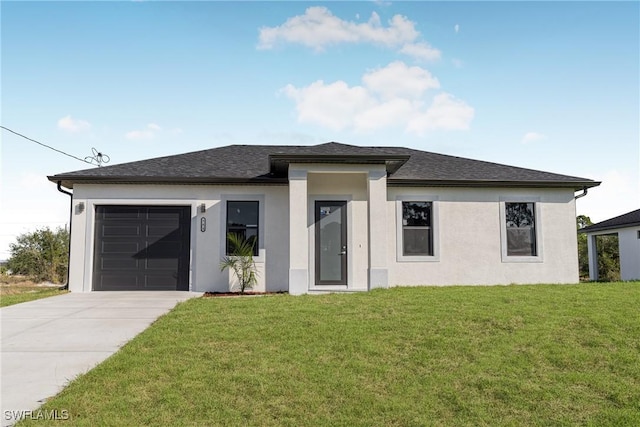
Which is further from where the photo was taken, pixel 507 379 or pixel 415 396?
pixel 507 379

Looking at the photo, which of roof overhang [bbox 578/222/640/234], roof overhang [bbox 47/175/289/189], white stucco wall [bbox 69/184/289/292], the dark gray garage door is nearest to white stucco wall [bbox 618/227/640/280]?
roof overhang [bbox 578/222/640/234]

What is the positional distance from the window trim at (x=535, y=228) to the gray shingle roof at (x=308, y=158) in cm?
49

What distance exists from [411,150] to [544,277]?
592 cm

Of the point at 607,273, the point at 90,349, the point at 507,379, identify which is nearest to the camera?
the point at 507,379

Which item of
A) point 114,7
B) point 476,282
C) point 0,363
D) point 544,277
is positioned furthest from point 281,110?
point 0,363

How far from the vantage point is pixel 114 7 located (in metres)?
11.1

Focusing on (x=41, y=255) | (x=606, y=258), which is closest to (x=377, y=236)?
(x=41, y=255)

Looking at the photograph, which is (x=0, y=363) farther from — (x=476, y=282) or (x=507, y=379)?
(x=476, y=282)

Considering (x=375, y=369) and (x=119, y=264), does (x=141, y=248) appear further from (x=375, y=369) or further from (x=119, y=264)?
(x=375, y=369)

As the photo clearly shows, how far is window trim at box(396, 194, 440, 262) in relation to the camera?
10.8m

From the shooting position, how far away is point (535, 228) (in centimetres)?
1120

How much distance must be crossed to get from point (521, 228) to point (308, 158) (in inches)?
263

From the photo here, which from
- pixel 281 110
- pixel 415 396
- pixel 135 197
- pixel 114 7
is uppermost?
pixel 114 7

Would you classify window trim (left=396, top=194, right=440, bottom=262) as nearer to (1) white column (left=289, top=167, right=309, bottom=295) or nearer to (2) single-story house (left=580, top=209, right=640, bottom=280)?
(1) white column (left=289, top=167, right=309, bottom=295)
